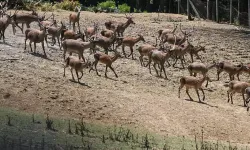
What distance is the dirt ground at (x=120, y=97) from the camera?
18453 millimetres

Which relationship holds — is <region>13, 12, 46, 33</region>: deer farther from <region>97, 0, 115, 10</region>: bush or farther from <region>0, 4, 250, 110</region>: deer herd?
<region>97, 0, 115, 10</region>: bush

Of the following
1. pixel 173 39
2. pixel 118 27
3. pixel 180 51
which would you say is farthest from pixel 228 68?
pixel 118 27

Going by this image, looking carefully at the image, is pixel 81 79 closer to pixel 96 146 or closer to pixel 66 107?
pixel 66 107

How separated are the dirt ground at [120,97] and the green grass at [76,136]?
745 millimetres

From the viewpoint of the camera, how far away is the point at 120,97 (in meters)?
19.9

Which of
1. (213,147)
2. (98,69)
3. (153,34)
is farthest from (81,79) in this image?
(153,34)

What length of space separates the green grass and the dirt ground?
75 cm

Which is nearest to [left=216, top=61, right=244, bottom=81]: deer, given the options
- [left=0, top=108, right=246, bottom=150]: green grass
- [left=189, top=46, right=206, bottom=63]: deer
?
[left=189, top=46, right=206, bottom=63]: deer

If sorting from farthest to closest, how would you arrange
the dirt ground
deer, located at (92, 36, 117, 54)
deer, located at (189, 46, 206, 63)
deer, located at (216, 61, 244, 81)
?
deer, located at (189, 46, 206, 63) → deer, located at (92, 36, 117, 54) → deer, located at (216, 61, 244, 81) → the dirt ground

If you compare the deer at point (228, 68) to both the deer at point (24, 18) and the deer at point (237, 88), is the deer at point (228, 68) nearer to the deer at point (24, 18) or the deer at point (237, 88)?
the deer at point (237, 88)

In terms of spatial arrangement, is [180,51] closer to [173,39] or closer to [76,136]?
[173,39]

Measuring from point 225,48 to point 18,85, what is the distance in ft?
40.9

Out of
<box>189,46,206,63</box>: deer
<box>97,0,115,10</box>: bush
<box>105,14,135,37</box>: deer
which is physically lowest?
<box>189,46,206,63</box>: deer

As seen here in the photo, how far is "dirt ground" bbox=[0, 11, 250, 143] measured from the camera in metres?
18.5
